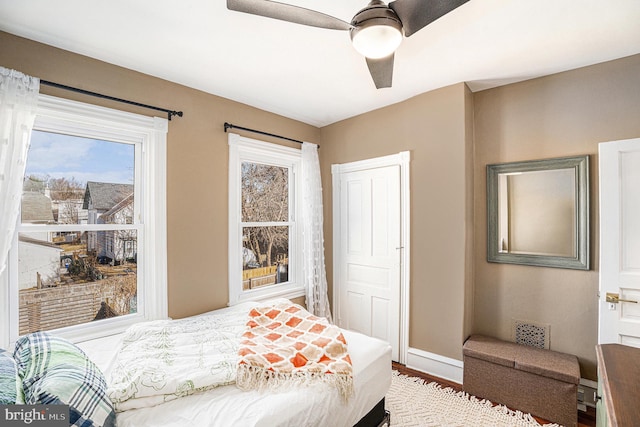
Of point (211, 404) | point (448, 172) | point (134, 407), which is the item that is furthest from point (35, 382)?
point (448, 172)

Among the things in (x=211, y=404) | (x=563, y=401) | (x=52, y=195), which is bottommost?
(x=563, y=401)

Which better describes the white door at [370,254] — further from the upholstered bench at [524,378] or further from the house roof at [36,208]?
the house roof at [36,208]

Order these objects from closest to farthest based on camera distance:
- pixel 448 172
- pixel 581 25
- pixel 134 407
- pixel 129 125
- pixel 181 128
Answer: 1. pixel 134 407
2. pixel 581 25
3. pixel 129 125
4. pixel 181 128
5. pixel 448 172

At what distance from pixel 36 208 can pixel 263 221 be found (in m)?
1.82

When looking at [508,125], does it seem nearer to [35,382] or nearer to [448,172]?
[448,172]

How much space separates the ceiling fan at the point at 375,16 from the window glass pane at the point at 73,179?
1.67 m

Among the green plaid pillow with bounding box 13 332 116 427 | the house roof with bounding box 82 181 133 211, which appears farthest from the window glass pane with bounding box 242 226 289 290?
the green plaid pillow with bounding box 13 332 116 427

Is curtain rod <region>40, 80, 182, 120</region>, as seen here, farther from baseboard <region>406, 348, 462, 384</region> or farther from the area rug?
baseboard <region>406, 348, 462, 384</region>

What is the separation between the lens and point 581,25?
180 cm

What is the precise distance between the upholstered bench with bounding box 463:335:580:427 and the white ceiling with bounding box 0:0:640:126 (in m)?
2.23

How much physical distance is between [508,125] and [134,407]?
10.7 ft

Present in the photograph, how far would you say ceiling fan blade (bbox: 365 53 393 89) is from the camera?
1665 millimetres

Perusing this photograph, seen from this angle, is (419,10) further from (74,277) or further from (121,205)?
(74,277)

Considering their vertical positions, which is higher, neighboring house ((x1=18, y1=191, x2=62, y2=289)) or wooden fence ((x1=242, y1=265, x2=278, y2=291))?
neighboring house ((x1=18, y1=191, x2=62, y2=289))
